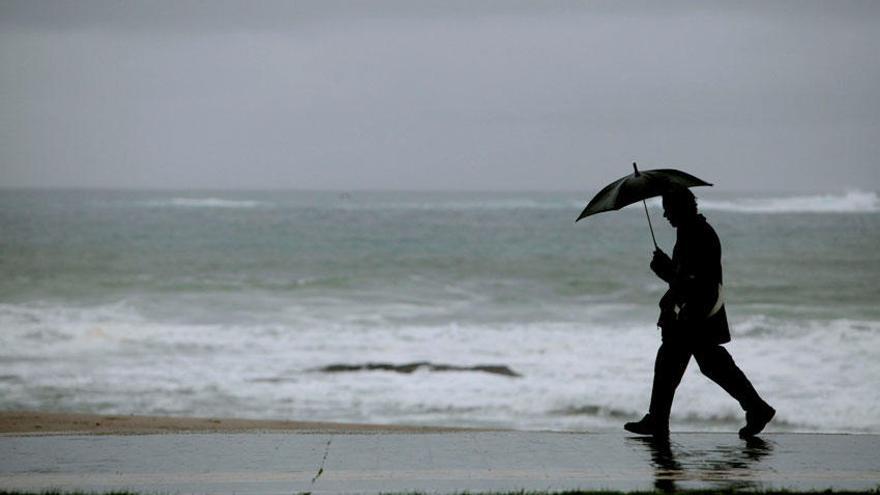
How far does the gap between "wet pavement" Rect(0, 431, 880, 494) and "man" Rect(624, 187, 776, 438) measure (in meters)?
0.36

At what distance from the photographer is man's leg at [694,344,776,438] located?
7367mm

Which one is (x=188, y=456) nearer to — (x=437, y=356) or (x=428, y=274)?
(x=437, y=356)

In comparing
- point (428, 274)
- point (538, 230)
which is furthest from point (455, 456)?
point (538, 230)

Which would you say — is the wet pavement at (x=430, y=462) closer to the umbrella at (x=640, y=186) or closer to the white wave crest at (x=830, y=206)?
the umbrella at (x=640, y=186)

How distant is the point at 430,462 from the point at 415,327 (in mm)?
16773

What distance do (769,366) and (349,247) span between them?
111ft

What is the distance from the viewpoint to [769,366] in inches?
682

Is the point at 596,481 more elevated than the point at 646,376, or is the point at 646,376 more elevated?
the point at 596,481

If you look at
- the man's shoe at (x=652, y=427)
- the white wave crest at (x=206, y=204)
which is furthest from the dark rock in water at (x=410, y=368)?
the white wave crest at (x=206, y=204)

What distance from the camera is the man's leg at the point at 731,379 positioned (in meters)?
7.37

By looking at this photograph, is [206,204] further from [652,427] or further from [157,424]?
[652,427]

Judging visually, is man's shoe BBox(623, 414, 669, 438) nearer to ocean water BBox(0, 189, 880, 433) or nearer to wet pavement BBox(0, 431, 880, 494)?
wet pavement BBox(0, 431, 880, 494)

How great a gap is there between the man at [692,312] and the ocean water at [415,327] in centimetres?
549

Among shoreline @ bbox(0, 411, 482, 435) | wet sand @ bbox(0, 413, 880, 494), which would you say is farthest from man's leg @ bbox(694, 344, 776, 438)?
shoreline @ bbox(0, 411, 482, 435)
